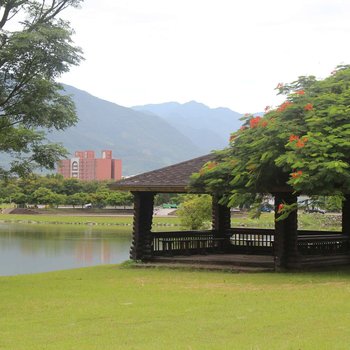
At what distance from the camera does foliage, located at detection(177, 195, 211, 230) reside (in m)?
37.1

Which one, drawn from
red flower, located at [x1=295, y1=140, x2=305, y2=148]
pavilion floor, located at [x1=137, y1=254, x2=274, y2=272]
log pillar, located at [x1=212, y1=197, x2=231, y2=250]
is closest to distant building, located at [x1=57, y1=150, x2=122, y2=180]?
log pillar, located at [x1=212, y1=197, x2=231, y2=250]

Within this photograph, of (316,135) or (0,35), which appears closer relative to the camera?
(316,135)

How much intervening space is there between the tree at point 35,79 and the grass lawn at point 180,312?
365cm

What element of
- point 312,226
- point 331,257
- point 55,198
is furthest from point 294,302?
point 55,198

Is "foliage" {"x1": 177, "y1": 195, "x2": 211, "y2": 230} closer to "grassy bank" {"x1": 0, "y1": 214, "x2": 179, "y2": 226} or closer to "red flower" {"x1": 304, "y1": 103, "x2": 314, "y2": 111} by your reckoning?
"red flower" {"x1": 304, "y1": 103, "x2": 314, "y2": 111}

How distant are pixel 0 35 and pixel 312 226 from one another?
40214 mm

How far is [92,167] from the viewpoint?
613 ft

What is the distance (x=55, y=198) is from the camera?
288 feet

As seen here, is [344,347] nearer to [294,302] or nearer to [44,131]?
[294,302]

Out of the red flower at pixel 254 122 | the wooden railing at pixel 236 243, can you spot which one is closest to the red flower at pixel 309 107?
the red flower at pixel 254 122

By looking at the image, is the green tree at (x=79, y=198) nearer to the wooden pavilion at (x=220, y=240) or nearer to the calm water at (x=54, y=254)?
the calm water at (x=54, y=254)

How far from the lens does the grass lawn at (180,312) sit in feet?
22.7

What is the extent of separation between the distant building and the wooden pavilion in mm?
161508

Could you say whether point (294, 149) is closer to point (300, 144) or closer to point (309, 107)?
point (300, 144)
